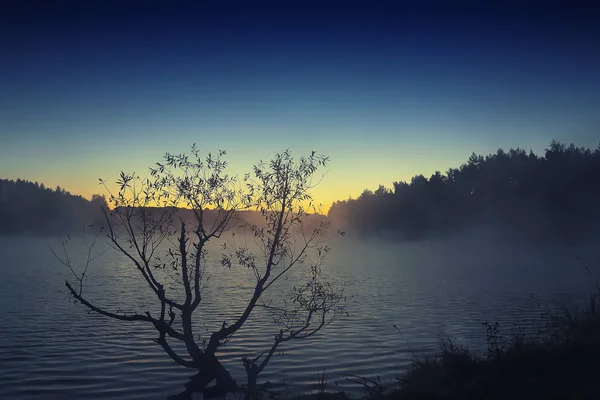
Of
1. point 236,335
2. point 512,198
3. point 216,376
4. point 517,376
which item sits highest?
point 512,198

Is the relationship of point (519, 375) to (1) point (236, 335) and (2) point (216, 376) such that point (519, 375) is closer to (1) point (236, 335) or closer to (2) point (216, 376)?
(2) point (216, 376)

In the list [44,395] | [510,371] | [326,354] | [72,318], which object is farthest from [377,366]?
[72,318]

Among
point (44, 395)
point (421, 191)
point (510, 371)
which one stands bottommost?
point (44, 395)

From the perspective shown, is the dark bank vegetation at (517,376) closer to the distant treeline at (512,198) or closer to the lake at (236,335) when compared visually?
the lake at (236,335)

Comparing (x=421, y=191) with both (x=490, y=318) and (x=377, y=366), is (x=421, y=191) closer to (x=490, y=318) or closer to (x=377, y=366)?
(x=490, y=318)

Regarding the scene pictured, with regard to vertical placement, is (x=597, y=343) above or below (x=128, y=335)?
above

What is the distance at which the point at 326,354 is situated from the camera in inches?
1062

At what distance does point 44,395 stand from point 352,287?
41620mm

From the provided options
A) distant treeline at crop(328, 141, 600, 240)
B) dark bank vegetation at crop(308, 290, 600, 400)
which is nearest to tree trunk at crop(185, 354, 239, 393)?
dark bank vegetation at crop(308, 290, 600, 400)

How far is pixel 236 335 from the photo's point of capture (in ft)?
103

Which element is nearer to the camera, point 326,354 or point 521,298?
point 326,354

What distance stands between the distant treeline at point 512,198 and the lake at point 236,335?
5199 cm

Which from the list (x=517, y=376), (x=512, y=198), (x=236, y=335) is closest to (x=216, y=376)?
(x=236, y=335)

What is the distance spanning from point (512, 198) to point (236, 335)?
11543cm
